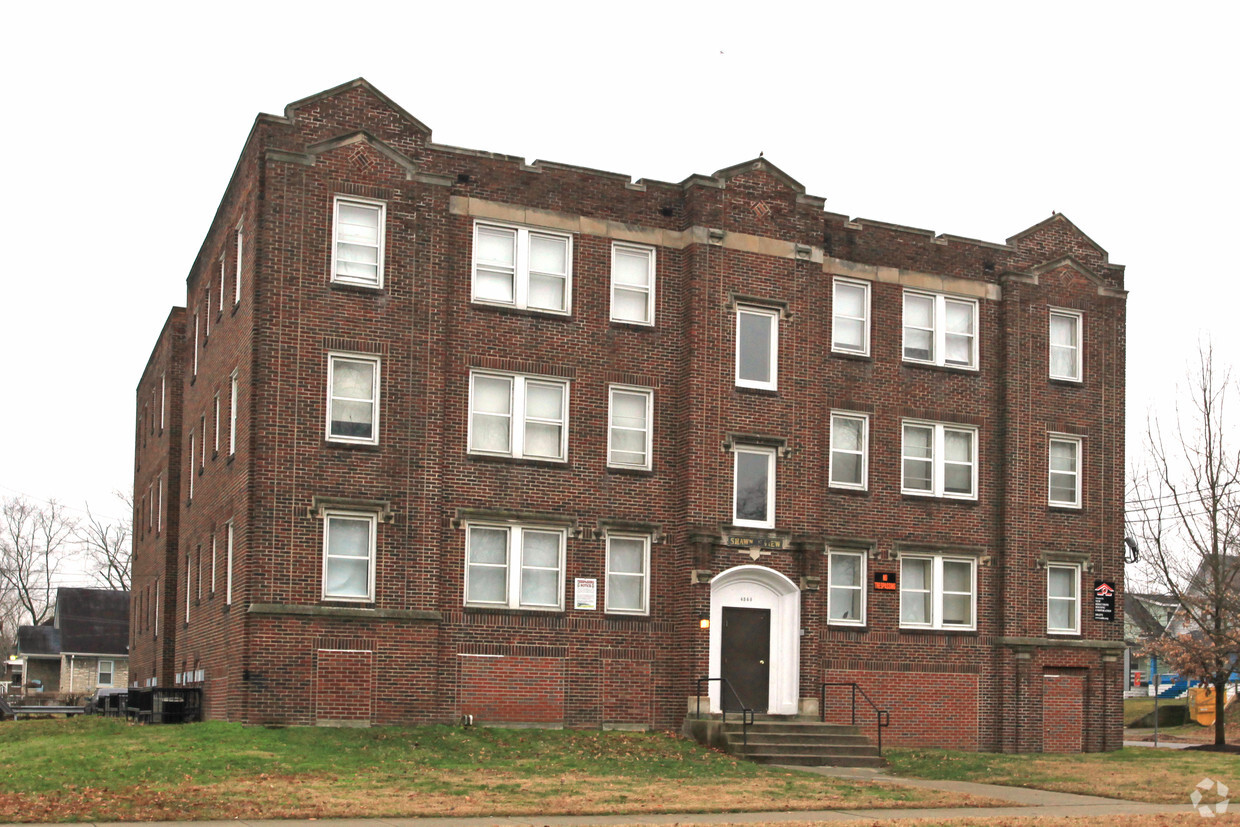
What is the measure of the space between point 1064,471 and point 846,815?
1689 cm

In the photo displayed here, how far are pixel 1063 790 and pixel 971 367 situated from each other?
12.1 metres

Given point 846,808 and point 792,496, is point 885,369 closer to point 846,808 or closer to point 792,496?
point 792,496

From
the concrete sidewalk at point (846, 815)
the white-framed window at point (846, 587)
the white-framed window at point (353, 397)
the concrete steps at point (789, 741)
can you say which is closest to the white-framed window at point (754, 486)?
the white-framed window at point (846, 587)

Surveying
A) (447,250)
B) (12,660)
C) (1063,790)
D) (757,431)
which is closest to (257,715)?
(447,250)

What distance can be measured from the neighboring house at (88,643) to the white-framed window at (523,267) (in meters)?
51.9

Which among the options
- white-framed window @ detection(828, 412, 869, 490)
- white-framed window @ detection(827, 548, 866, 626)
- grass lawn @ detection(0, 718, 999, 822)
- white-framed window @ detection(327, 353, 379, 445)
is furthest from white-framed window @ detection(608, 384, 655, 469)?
grass lawn @ detection(0, 718, 999, 822)

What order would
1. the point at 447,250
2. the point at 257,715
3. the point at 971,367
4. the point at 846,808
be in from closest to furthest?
the point at 846,808, the point at 257,715, the point at 447,250, the point at 971,367

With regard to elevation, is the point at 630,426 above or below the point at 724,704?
above

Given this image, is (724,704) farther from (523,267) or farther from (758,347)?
(523,267)

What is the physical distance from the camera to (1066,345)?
3425 cm

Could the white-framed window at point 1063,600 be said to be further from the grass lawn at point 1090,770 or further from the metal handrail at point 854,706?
the metal handrail at point 854,706

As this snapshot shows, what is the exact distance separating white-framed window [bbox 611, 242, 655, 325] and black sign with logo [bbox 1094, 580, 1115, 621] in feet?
38.5

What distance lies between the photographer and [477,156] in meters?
29.1

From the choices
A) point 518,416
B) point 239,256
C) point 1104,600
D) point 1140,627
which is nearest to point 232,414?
point 239,256
